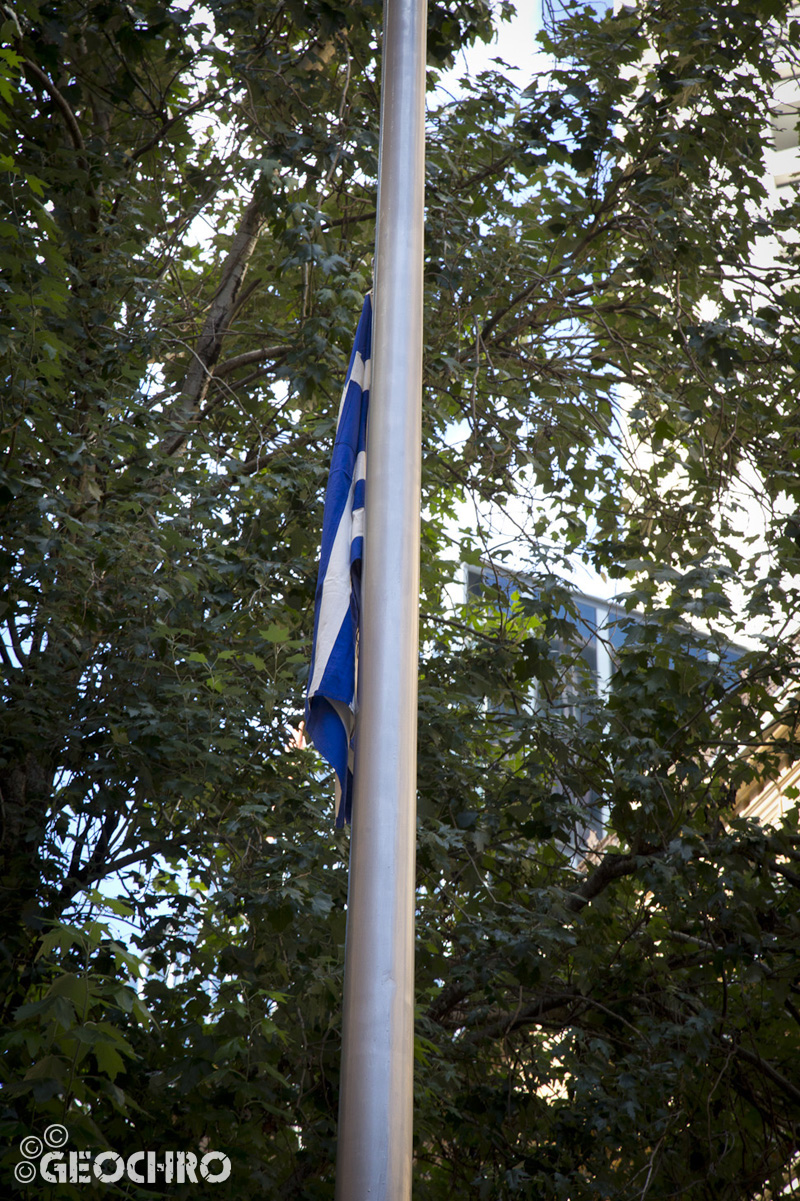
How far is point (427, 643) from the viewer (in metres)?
7.34

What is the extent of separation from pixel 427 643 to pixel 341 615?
4328 mm

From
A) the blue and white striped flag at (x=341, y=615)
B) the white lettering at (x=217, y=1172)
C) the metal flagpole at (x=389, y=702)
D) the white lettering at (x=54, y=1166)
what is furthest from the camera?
the white lettering at (x=217, y=1172)

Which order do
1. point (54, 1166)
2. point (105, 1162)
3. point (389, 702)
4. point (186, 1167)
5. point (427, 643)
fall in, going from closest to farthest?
1. point (389, 702)
2. point (54, 1166)
3. point (105, 1162)
4. point (186, 1167)
5. point (427, 643)

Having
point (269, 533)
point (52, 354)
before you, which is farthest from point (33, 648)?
point (52, 354)

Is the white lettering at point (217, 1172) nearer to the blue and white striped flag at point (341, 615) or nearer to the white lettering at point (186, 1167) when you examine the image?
the white lettering at point (186, 1167)

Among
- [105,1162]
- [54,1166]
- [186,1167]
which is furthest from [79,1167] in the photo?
[186,1167]

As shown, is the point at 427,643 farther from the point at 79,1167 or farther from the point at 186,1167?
the point at 79,1167

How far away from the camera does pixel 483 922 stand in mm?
5828

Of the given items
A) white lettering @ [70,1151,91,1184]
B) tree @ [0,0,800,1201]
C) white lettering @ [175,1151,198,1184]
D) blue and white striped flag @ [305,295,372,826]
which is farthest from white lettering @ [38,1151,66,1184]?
blue and white striped flag @ [305,295,372,826]

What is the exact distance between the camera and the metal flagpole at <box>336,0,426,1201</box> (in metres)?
2.40

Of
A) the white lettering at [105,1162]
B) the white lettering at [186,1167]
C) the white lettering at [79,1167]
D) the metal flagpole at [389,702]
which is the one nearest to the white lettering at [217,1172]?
the white lettering at [186,1167]

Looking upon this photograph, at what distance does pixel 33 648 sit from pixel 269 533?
1.40m

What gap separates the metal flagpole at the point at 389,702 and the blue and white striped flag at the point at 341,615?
0.12 metres

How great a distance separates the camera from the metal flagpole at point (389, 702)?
240 centimetres
